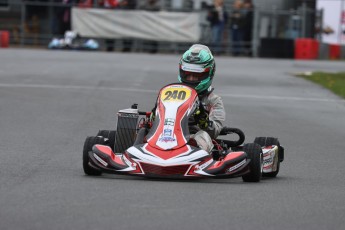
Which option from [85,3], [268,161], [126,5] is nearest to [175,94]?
[268,161]

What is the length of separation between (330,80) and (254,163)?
15430 mm

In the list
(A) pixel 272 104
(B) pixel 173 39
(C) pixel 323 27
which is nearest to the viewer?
(A) pixel 272 104

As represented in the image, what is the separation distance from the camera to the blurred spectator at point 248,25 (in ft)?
106

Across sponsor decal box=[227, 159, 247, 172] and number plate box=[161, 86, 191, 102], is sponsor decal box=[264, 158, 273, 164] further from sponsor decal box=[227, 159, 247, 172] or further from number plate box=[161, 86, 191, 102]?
number plate box=[161, 86, 191, 102]

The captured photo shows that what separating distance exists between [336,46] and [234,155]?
26.8 m

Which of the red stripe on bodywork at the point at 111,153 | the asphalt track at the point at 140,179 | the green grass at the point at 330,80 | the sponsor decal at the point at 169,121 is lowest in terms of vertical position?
the green grass at the point at 330,80

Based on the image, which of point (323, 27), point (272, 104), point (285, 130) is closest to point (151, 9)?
point (323, 27)

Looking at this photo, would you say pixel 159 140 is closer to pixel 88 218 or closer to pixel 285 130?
pixel 88 218

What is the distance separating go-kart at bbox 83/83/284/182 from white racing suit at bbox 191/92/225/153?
0.25 ft

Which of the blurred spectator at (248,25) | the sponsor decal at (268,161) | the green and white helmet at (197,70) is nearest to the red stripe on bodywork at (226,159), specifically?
the sponsor decal at (268,161)

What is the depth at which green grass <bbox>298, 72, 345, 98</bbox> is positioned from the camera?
21.5 metres

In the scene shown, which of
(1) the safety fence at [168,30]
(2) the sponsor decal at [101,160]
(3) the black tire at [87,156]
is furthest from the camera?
(1) the safety fence at [168,30]

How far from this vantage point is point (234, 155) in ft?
28.4

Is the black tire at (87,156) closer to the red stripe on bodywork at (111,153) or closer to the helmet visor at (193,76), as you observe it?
the red stripe on bodywork at (111,153)
